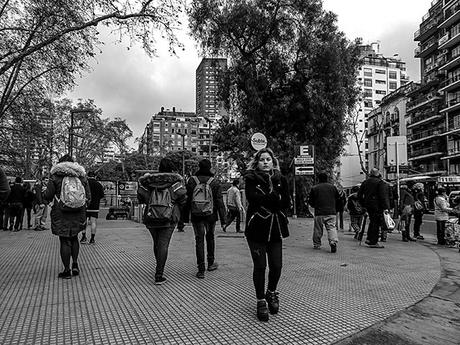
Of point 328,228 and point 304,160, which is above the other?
point 304,160

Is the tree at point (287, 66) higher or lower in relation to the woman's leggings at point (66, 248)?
higher

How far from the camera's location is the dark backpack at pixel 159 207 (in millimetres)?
5137

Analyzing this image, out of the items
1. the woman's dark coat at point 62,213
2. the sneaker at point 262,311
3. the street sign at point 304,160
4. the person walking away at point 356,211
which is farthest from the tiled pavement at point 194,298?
the street sign at point 304,160

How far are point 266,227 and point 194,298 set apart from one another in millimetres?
1314

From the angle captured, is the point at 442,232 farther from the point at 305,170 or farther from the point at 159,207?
the point at 159,207

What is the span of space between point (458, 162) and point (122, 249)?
1970 inches

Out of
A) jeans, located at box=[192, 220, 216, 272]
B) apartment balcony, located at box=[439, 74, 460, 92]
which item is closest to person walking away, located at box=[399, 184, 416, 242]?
jeans, located at box=[192, 220, 216, 272]

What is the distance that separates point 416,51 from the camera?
60625 millimetres

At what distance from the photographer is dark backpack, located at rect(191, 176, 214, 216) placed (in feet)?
18.4

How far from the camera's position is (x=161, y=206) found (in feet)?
17.0

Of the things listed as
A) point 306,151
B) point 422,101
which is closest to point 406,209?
point 306,151

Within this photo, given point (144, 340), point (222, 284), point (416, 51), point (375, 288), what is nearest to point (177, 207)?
point (222, 284)

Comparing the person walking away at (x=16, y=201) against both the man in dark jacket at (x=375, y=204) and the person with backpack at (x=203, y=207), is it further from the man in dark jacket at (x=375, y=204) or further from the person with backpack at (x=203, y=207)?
the man in dark jacket at (x=375, y=204)

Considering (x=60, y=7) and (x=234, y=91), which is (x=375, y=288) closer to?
(x=60, y=7)
